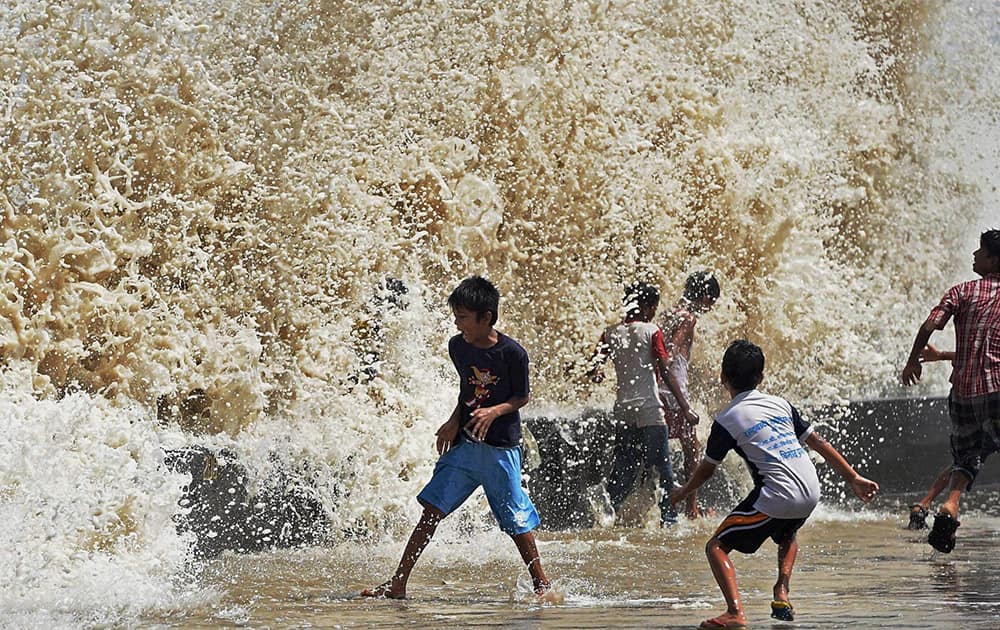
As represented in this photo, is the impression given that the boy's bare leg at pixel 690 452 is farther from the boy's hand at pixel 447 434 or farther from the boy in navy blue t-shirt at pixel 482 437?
the boy's hand at pixel 447 434

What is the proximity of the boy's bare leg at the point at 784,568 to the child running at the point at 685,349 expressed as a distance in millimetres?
3879

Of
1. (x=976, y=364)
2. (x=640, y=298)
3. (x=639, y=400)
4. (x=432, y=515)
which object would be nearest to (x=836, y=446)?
(x=639, y=400)

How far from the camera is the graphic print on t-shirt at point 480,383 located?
641cm

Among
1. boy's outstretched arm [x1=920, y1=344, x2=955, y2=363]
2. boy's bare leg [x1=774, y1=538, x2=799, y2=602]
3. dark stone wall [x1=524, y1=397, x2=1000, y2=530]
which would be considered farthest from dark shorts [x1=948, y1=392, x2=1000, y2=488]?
boy's bare leg [x1=774, y1=538, x2=799, y2=602]

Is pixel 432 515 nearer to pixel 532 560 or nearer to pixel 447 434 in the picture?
pixel 447 434

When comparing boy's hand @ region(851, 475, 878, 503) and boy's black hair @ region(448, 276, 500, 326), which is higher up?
boy's black hair @ region(448, 276, 500, 326)

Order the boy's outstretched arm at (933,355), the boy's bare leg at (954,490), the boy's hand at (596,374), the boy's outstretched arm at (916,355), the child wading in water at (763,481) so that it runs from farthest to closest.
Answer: the boy's hand at (596,374)
the boy's outstretched arm at (933,355)
the boy's outstretched arm at (916,355)
the boy's bare leg at (954,490)
the child wading in water at (763,481)

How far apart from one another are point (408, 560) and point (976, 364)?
337 centimetres

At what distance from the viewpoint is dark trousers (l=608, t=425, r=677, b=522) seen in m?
9.50

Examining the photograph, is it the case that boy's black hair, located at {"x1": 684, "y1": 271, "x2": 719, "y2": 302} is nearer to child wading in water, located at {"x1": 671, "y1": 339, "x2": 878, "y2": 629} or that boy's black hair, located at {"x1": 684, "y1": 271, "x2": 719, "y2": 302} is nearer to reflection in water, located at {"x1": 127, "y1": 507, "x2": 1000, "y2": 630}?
reflection in water, located at {"x1": 127, "y1": 507, "x2": 1000, "y2": 630}

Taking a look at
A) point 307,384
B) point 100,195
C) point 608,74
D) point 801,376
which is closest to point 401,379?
point 307,384

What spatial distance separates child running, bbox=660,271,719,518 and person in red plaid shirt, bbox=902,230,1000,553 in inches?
78.8

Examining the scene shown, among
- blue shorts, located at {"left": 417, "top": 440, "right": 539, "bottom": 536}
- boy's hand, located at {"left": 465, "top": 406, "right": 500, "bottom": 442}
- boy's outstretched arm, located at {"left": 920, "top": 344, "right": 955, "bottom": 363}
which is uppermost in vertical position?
boy's outstretched arm, located at {"left": 920, "top": 344, "right": 955, "bottom": 363}

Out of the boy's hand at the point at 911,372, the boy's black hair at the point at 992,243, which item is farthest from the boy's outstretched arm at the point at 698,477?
the boy's black hair at the point at 992,243
